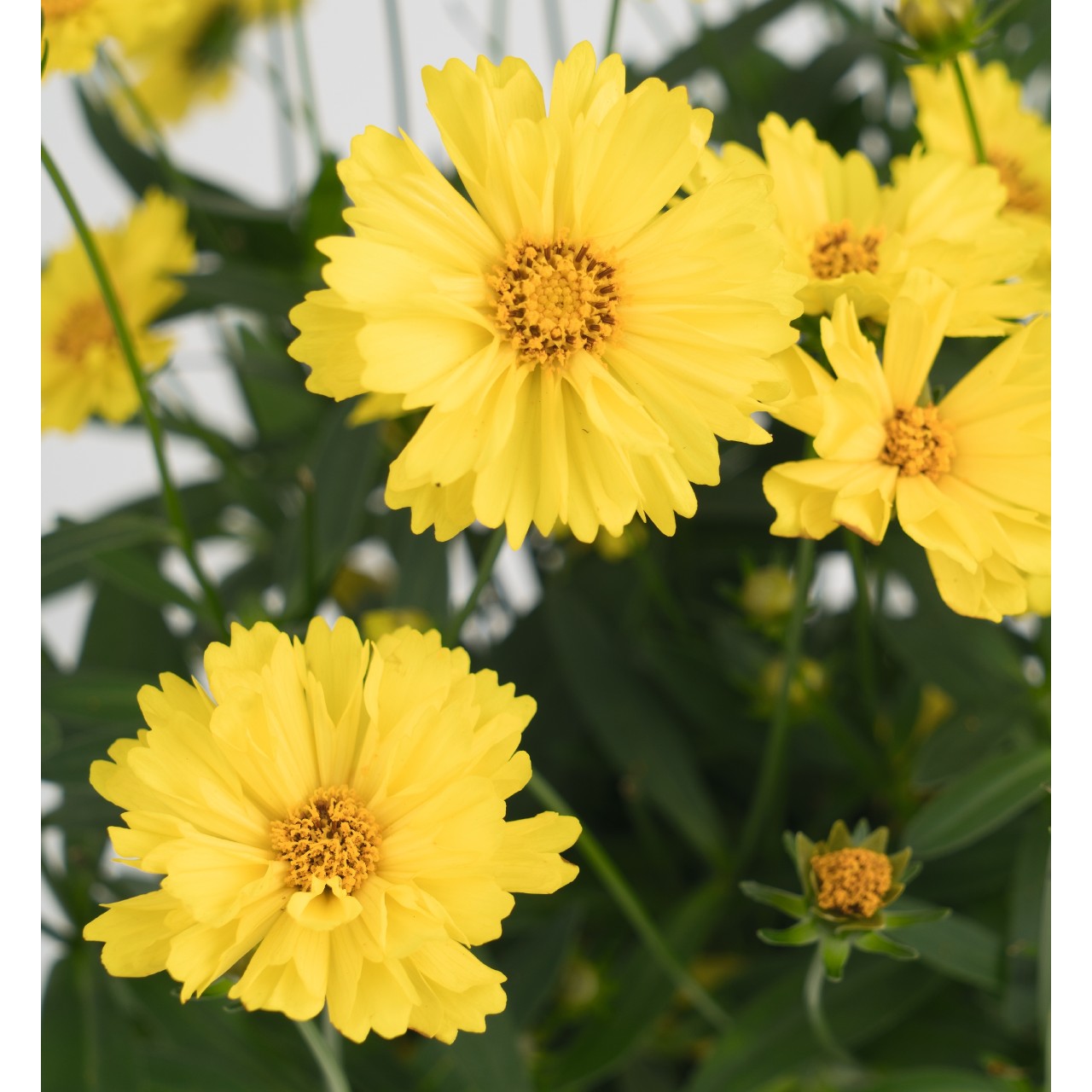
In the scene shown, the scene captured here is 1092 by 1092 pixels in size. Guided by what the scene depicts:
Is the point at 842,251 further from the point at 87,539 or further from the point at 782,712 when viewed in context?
the point at 87,539

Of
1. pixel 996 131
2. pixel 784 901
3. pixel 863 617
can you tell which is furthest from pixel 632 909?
pixel 996 131

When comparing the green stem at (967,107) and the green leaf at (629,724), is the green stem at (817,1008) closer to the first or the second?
the green leaf at (629,724)

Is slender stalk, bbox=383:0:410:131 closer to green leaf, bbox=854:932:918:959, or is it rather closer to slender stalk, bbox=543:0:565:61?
slender stalk, bbox=543:0:565:61

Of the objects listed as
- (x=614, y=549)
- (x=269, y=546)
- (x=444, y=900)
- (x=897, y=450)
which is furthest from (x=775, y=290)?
(x=269, y=546)

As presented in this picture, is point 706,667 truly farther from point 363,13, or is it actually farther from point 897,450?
point 363,13

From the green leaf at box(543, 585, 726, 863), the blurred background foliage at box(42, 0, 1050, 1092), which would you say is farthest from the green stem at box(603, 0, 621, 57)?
the green leaf at box(543, 585, 726, 863)
